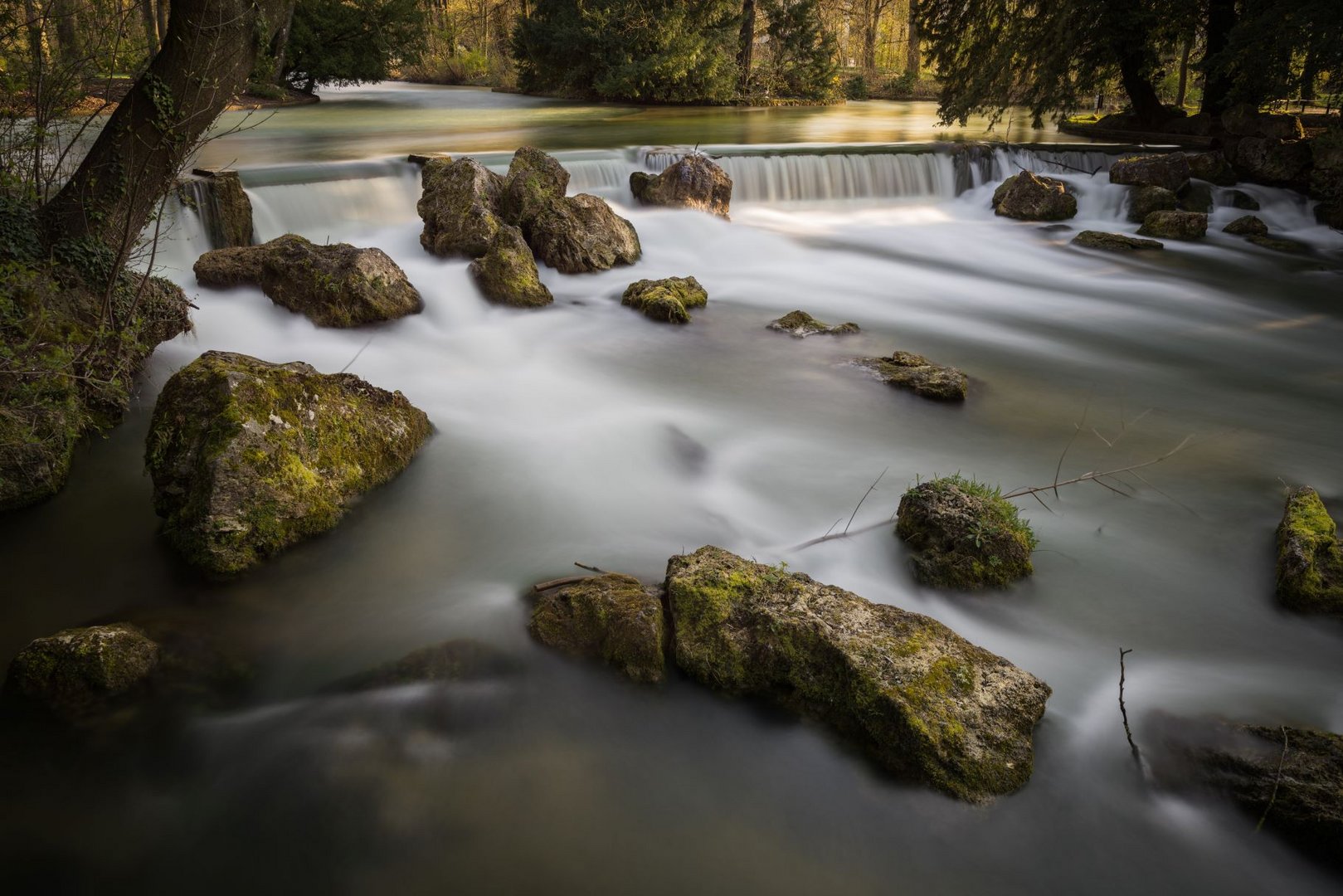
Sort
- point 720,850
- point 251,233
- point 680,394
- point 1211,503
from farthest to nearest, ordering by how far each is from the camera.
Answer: point 251,233 → point 680,394 → point 1211,503 → point 720,850

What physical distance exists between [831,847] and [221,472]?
3.49 metres

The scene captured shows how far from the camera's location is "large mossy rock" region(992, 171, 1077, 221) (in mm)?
14094

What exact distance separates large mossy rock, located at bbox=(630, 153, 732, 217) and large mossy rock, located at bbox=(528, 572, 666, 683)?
9.24 m

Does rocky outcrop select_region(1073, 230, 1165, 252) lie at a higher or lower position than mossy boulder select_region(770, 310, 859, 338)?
higher

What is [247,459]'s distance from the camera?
14.1ft

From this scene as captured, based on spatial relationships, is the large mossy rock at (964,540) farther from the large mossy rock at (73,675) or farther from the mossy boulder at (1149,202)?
the mossy boulder at (1149,202)

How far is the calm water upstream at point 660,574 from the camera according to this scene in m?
2.95

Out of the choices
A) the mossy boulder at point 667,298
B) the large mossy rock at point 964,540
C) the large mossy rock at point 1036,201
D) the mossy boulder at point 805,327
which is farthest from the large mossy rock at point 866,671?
the large mossy rock at point 1036,201

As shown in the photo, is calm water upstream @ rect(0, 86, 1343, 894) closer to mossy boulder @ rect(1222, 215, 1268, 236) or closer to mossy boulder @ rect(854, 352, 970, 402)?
mossy boulder @ rect(854, 352, 970, 402)

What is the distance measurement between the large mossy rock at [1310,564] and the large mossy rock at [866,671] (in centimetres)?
190

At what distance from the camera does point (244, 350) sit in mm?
7121

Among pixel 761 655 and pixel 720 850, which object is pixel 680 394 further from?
pixel 720 850

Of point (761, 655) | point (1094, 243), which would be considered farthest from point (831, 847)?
point (1094, 243)

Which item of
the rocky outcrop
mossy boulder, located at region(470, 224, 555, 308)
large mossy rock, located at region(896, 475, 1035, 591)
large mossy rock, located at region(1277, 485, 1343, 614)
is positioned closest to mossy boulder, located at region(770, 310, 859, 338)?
mossy boulder, located at region(470, 224, 555, 308)
